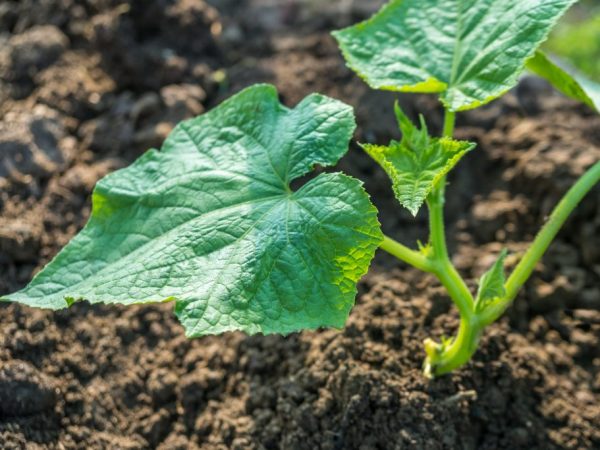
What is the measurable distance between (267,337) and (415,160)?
93 centimetres

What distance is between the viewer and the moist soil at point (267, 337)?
7.48 feet

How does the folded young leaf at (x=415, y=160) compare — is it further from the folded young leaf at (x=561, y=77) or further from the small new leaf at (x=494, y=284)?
the folded young leaf at (x=561, y=77)

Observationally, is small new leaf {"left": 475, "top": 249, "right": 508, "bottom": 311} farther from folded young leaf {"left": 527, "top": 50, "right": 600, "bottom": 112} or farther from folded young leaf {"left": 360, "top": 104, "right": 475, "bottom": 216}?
folded young leaf {"left": 527, "top": 50, "right": 600, "bottom": 112}

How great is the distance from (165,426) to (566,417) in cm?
136

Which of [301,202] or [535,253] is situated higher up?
[301,202]

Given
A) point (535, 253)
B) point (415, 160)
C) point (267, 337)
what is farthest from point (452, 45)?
point (267, 337)

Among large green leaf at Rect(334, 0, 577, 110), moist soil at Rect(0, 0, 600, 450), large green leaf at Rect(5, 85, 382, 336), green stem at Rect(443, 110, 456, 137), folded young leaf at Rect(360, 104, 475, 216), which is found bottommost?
moist soil at Rect(0, 0, 600, 450)

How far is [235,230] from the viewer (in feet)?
6.60

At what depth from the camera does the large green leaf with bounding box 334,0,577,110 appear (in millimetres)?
2182

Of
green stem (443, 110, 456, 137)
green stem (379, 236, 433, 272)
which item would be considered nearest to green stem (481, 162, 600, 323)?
green stem (379, 236, 433, 272)

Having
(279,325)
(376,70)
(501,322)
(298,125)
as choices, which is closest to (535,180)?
(501,322)

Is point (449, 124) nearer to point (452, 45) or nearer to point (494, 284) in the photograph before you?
point (452, 45)

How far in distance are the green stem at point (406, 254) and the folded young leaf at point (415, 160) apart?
245mm

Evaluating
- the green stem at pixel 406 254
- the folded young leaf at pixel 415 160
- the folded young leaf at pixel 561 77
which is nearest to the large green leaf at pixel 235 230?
the folded young leaf at pixel 415 160
